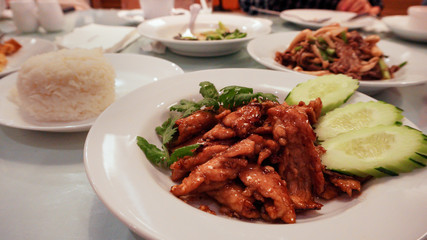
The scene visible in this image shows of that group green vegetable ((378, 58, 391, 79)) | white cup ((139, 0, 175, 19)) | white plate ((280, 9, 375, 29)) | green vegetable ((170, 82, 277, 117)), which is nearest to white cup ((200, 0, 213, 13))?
white cup ((139, 0, 175, 19))

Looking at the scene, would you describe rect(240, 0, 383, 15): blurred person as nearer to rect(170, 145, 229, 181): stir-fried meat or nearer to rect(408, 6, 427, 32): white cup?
rect(408, 6, 427, 32): white cup

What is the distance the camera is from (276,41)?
114 inches

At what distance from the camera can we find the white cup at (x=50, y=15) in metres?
3.70

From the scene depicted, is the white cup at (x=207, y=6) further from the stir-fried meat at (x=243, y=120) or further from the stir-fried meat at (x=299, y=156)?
the stir-fried meat at (x=299, y=156)

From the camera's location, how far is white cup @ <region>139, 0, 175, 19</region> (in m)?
4.13

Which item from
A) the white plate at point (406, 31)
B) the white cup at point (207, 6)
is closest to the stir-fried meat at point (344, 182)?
the white plate at point (406, 31)

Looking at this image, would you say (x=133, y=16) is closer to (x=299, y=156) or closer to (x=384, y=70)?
(x=384, y=70)

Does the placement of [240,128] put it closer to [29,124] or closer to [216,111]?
[216,111]

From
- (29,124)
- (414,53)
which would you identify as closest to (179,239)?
(29,124)

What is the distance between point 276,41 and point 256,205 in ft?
7.35

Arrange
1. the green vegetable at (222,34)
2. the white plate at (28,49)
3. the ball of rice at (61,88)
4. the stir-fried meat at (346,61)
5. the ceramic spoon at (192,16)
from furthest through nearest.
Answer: the ceramic spoon at (192,16) → the green vegetable at (222,34) → the white plate at (28,49) → the stir-fried meat at (346,61) → the ball of rice at (61,88)

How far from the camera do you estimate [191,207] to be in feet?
2.95

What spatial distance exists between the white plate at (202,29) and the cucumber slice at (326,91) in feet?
3.96

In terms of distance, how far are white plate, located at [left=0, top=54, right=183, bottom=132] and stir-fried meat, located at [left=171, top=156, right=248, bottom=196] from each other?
583mm
